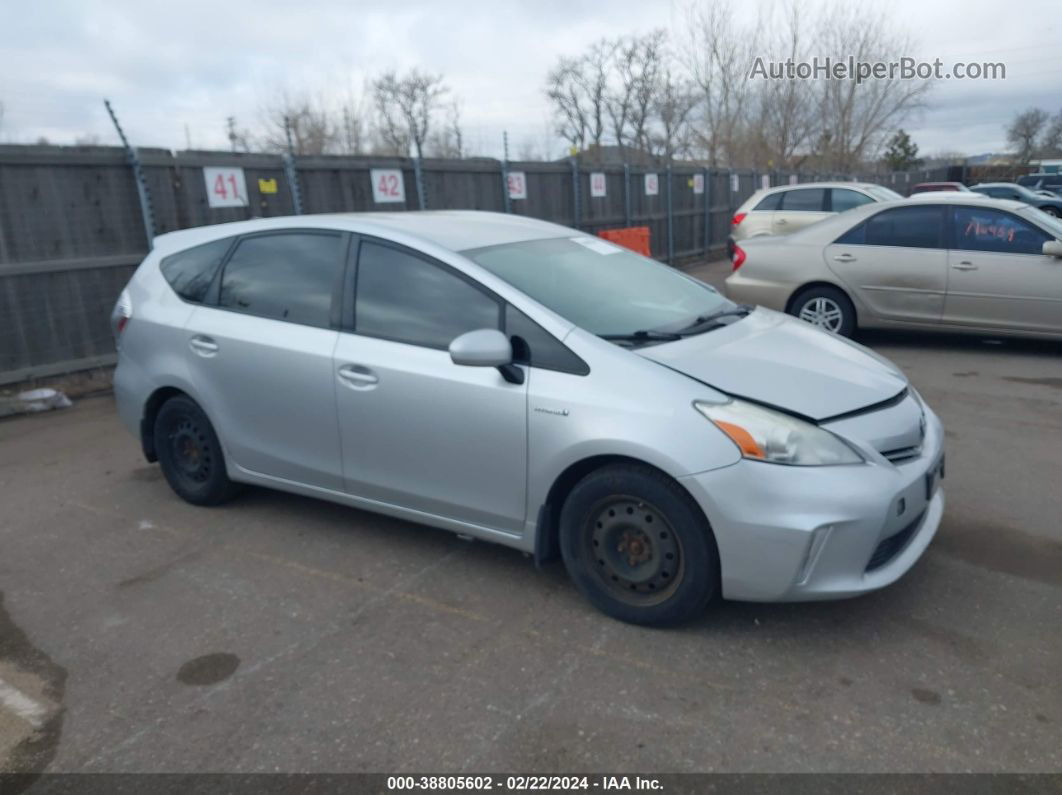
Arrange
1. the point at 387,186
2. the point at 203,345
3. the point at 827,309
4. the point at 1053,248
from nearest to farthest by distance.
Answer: the point at 203,345, the point at 1053,248, the point at 827,309, the point at 387,186

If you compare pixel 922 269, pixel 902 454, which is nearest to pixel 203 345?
pixel 902 454

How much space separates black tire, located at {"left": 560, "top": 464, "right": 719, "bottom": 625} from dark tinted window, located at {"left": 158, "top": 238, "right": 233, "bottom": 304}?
253 centimetres

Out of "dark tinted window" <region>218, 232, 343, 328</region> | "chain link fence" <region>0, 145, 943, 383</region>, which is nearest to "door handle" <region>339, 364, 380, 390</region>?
"dark tinted window" <region>218, 232, 343, 328</region>

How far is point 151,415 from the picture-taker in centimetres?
492

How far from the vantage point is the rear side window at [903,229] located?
8.23 m

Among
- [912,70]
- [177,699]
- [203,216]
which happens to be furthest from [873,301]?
[912,70]

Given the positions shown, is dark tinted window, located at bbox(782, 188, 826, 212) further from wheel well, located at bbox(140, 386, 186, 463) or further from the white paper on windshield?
wheel well, located at bbox(140, 386, 186, 463)

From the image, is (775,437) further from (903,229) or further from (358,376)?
(903,229)

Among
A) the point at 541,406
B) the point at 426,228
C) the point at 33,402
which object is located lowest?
the point at 33,402

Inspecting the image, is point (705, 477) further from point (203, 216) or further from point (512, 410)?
point (203, 216)

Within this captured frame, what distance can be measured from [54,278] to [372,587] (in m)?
5.59

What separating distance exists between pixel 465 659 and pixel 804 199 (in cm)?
1201

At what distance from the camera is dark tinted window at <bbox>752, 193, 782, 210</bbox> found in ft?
44.9

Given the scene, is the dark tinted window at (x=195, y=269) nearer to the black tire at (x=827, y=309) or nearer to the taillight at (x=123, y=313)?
the taillight at (x=123, y=313)
